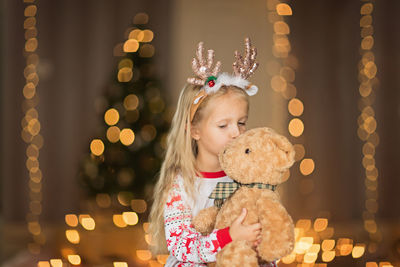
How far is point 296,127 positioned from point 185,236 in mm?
3804

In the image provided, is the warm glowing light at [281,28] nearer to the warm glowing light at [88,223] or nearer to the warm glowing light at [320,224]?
the warm glowing light at [320,224]

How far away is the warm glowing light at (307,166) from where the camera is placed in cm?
485

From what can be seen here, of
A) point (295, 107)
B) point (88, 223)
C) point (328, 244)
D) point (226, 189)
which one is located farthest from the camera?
point (295, 107)

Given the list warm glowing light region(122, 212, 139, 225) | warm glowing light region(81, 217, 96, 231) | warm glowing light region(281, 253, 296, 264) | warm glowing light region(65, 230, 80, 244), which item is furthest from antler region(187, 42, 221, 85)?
warm glowing light region(65, 230, 80, 244)

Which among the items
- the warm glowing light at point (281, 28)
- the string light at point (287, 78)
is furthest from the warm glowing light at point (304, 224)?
the warm glowing light at point (281, 28)

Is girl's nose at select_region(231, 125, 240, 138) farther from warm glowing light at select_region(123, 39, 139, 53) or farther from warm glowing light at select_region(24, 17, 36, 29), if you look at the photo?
warm glowing light at select_region(24, 17, 36, 29)

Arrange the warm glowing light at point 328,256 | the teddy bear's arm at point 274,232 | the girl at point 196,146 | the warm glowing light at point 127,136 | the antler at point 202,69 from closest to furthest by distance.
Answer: the teddy bear's arm at point 274,232
the girl at point 196,146
the antler at point 202,69
the warm glowing light at point 328,256
the warm glowing light at point 127,136

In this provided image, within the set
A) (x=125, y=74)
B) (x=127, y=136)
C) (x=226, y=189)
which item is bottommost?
(x=127, y=136)

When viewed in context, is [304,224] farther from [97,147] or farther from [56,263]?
[56,263]

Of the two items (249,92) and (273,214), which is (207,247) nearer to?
(273,214)

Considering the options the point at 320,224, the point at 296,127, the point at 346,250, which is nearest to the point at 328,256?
the point at 346,250

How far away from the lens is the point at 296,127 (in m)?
4.96

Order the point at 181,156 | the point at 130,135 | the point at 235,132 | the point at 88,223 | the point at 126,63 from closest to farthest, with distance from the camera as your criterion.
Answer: the point at 235,132 < the point at 181,156 < the point at 130,135 < the point at 126,63 < the point at 88,223

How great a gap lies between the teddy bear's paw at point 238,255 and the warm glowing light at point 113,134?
9.82 feet
